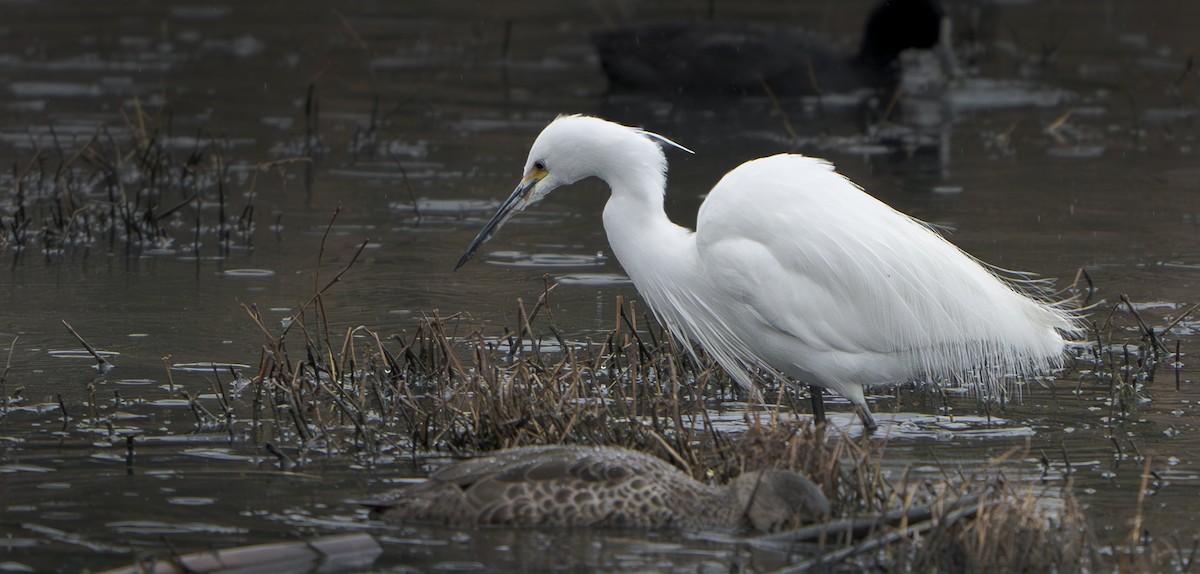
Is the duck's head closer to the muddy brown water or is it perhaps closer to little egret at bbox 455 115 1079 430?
the muddy brown water

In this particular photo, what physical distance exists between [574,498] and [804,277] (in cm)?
159

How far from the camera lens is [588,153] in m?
6.70

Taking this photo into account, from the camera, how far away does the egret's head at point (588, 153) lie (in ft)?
21.9

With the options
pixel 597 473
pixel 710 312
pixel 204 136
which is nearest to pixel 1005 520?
pixel 597 473

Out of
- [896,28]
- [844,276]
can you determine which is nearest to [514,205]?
[844,276]

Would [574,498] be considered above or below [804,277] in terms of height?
below

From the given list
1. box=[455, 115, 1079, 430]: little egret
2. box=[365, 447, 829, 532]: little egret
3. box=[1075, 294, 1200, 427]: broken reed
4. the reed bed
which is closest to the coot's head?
box=[1075, 294, 1200, 427]: broken reed

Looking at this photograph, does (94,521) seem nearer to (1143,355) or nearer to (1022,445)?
(1022,445)

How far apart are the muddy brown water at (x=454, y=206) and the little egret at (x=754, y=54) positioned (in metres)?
0.28

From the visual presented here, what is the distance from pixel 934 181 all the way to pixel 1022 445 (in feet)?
19.9

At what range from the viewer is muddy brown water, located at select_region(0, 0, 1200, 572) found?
5.54m

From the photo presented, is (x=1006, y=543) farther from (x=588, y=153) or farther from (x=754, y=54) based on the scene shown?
(x=754, y=54)

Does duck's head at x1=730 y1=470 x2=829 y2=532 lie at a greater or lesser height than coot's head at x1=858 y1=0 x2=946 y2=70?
lesser

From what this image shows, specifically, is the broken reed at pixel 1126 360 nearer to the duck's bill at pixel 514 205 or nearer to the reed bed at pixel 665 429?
the reed bed at pixel 665 429
